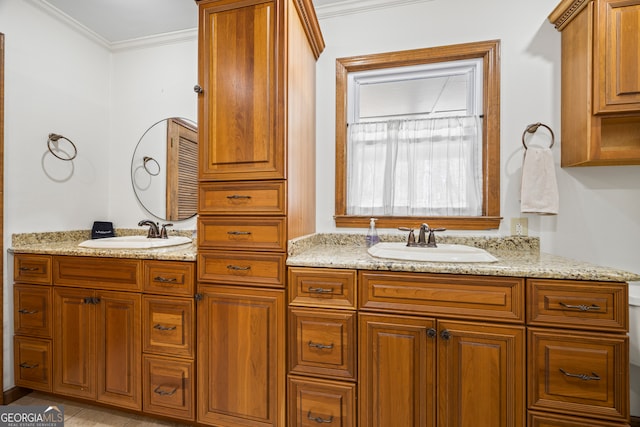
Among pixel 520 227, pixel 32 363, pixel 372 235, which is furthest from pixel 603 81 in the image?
pixel 32 363

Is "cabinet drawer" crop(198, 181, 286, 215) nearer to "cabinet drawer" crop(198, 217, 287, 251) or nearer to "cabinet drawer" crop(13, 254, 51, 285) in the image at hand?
"cabinet drawer" crop(198, 217, 287, 251)

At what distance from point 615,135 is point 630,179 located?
26 cm

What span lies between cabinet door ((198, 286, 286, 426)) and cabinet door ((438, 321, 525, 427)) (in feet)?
2.40

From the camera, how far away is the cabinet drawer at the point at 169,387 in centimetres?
153

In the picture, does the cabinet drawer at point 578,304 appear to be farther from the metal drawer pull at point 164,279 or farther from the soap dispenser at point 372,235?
the metal drawer pull at point 164,279

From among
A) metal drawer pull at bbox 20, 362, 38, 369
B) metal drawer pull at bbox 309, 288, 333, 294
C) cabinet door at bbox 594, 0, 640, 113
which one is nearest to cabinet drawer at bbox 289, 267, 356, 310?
metal drawer pull at bbox 309, 288, 333, 294

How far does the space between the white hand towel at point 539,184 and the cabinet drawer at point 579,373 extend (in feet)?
2.38

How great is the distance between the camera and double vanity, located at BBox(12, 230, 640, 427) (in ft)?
3.76

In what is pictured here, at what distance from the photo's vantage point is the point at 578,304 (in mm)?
1136

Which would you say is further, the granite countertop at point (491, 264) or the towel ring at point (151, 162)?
the towel ring at point (151, 162)

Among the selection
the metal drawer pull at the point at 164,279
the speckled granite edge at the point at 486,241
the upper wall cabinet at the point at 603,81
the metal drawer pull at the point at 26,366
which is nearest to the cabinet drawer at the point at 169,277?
the metal drawer pull at the point at 164,279

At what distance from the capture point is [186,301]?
5.06ft

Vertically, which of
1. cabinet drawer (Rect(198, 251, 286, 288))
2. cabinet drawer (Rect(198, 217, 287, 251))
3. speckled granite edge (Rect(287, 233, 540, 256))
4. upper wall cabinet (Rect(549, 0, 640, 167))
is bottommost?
cabinet drawer (Rect(198, 251, 286, 288))

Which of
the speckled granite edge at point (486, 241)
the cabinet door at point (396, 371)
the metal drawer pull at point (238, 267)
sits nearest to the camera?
the cabinet door at point (396, 371)
